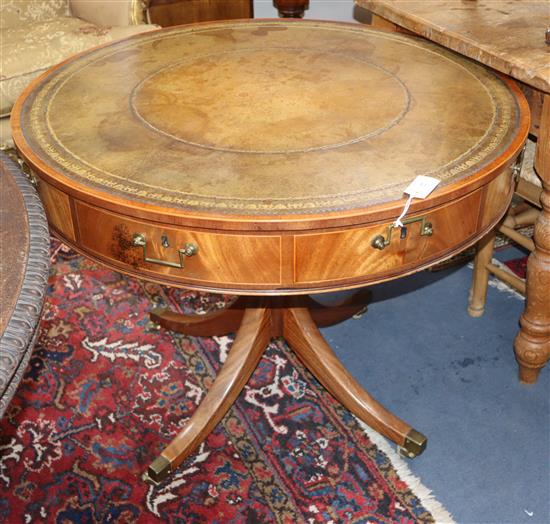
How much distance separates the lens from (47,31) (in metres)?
3.10

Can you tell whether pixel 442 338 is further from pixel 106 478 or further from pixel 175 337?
pixel 106 478

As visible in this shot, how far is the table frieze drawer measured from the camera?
131 centimetres

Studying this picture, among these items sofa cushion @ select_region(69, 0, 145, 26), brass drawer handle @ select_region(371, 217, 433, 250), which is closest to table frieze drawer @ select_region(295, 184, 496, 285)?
brass drawer handle @ select_region(371, 217, 433, 250)

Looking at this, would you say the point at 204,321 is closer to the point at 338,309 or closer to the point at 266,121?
the point at 338,309

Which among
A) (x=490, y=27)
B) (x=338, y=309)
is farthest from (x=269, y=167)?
(x=338, y=309)

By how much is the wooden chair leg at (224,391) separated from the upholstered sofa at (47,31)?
4.72ft

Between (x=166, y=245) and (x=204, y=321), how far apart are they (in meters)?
0.89

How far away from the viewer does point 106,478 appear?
6.05 feet

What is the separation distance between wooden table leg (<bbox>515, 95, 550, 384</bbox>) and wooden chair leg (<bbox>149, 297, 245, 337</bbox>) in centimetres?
80

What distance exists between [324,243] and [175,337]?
111 centimetres

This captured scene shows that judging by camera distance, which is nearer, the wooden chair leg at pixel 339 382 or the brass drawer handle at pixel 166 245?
the brass drawer handle at pixel 166 245

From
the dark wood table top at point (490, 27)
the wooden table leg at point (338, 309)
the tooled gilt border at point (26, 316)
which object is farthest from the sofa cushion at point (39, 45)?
the tooled gilt border at point (26, 316)

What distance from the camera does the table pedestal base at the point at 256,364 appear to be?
6.05 ft

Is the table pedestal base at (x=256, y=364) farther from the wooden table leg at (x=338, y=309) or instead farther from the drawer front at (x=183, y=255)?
the drawer front at (x=183, y=255)
